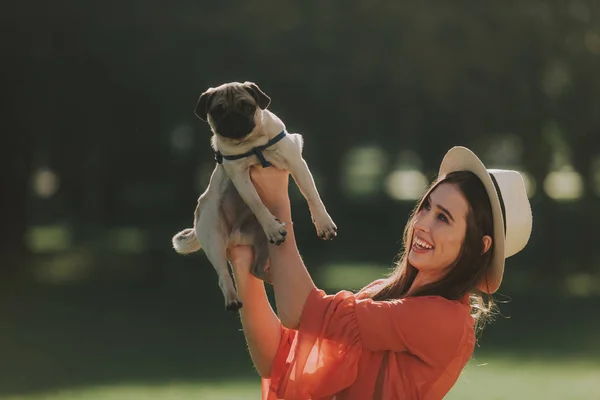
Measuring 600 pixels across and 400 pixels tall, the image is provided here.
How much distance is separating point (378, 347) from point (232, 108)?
2.91ft

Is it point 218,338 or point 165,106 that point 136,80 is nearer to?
point 165,106

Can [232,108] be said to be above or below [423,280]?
above

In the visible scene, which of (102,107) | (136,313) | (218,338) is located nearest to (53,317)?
(136,313)

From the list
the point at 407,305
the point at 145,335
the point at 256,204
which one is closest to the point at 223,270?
the point at 256,204

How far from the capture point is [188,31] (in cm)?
1723

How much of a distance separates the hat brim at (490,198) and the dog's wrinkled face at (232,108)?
69cm

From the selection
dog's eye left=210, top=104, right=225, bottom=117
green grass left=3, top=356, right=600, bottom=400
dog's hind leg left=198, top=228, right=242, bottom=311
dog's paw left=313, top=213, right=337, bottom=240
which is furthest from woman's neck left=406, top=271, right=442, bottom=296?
green grass left=3, top=356, right=600, bottom=400

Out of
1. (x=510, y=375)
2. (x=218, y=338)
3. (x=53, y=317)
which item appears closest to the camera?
(x=510, y=375)

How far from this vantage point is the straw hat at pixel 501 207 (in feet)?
11.1

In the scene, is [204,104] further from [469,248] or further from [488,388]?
[488,388]

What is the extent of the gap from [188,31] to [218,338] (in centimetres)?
590

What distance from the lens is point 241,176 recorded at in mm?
3217

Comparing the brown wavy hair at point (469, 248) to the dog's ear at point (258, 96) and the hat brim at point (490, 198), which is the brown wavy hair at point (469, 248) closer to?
the hat brim at point (490, 198)

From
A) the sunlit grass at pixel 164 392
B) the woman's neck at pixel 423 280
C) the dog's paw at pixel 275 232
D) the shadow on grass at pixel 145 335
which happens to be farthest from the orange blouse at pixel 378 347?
the shadow on grass at pixel 145 335
